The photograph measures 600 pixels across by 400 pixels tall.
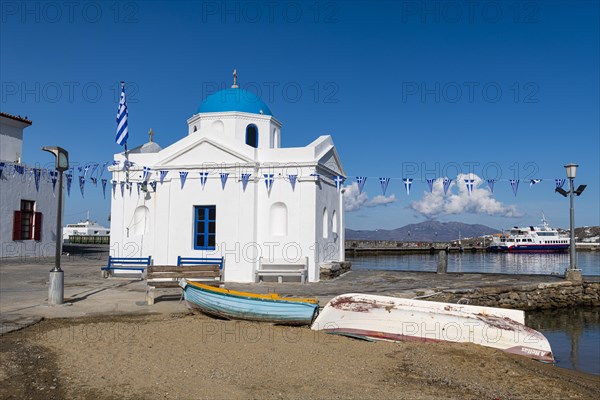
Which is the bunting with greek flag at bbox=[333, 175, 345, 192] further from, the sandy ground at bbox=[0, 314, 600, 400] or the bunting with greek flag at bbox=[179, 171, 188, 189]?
→ the sandy ground at bbox=[0, 314, 600, 400]

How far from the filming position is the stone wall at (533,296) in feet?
52.1

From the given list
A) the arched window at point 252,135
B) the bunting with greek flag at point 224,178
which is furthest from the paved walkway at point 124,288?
the arched window at point 252,135

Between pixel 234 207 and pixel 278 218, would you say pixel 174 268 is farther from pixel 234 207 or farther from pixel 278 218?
pixel 278 218

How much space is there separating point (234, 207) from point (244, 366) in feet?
35.6

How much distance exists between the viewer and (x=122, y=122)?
61.7 feet

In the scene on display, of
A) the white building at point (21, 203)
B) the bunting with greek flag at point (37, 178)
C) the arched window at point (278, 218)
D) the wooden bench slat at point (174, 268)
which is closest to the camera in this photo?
the wooden bench slat at point (174, 268)

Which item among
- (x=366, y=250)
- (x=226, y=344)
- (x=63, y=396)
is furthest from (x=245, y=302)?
(x=366, y=250)

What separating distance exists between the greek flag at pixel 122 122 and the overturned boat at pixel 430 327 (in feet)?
38.2

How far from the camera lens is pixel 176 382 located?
6824 millimetres

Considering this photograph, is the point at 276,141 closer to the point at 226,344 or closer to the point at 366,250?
the point at 226,344

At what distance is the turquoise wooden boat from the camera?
34.2ft

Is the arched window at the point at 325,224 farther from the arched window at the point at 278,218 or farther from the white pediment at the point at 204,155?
the white pediment at the point at 204,155

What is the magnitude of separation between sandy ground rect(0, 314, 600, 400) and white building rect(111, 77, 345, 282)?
7643 mm

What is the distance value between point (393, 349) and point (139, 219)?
13.7m
